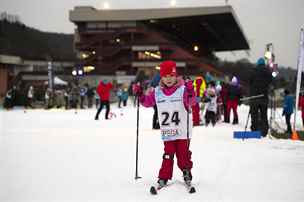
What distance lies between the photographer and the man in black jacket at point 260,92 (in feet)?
37.5

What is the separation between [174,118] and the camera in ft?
18.0

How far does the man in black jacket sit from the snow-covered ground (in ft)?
3.02

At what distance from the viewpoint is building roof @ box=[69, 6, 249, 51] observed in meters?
58.5

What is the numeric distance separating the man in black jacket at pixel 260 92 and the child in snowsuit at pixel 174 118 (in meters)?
6.41

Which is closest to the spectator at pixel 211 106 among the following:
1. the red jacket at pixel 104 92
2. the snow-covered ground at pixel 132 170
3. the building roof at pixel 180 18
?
the snow-covered ground at pixel 132 170

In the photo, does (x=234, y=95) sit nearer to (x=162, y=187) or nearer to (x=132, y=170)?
(x=132, y=170)

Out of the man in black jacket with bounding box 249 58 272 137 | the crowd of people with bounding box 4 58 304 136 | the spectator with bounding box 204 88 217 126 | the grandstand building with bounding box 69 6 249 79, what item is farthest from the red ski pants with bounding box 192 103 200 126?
the grandstand building with bounding box 69 6 249 79

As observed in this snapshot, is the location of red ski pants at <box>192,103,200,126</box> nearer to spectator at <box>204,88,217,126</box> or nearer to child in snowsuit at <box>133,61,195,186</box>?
spectator at <box>204,88,217,126</box>

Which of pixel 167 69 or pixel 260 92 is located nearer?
pixel 167 69

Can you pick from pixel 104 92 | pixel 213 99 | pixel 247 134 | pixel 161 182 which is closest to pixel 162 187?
pixel 161 182

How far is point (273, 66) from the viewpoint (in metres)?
19.0

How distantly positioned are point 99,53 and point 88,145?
55174mm

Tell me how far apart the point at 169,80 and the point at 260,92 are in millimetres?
6689

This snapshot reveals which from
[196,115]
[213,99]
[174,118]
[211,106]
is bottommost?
[196,115]
